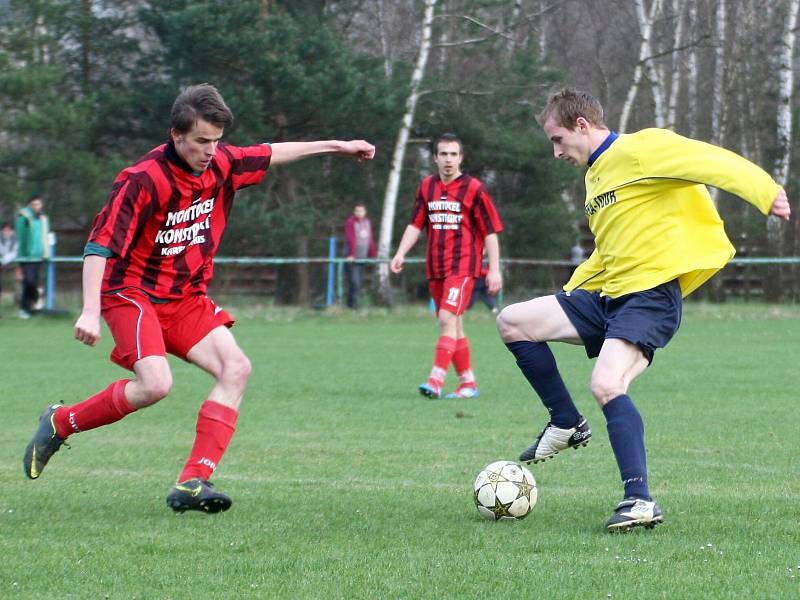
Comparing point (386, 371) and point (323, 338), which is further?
point (323, 338)

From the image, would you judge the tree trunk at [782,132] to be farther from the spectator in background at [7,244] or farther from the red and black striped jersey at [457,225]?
the red and black striped jersey at [457,225]

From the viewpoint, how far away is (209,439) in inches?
213

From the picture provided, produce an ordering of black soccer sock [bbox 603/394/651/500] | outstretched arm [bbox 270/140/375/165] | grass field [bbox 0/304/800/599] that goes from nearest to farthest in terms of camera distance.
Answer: grass field [bbox 0/304/800/599] < black soccer sock [bbox 603/394/651/500] < outstretched arm [bbox 270/140/375/165]

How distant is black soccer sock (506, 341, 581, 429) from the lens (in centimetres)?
572

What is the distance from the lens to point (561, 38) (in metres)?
34.9

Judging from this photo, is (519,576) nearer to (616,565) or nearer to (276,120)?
(616,565)

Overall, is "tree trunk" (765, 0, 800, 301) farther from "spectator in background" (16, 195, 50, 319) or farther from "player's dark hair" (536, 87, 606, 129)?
"player's dark hair" (536, 87, 606, 129)

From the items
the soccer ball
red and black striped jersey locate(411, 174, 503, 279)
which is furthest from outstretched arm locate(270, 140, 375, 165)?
red and black striped jersey locate(411, 174, 503, 279)

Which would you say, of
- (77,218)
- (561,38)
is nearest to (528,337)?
(77,218)

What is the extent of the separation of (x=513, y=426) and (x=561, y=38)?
28076 millimetres

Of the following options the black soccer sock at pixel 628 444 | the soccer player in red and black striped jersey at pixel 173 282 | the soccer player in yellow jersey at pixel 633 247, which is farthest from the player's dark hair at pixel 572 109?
the soccer player in red and black striped jersey at pixel 173 282

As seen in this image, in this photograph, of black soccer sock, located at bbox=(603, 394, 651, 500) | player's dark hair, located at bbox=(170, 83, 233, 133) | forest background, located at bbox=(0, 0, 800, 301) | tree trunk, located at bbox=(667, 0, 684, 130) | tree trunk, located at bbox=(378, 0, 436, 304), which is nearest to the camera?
black soccer sock, located at bbox=(603, 394, 651, 500)

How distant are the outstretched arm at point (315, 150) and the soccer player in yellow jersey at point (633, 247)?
899mm

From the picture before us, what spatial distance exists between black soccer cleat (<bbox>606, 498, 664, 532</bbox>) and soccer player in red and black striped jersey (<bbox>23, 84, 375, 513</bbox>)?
1.63 metres
